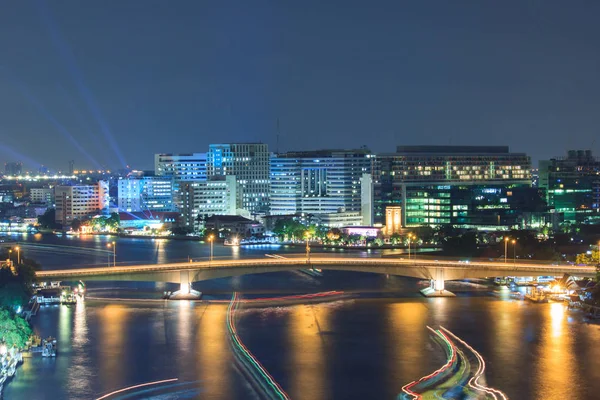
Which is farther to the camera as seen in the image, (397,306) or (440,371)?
A: (397,306)

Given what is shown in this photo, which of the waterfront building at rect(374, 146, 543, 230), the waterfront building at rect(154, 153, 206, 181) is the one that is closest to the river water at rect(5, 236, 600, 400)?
the waterfront building at rect(374, 146, 543, 230)

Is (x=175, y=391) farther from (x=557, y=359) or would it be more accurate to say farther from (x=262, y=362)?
(x=557, y=359)

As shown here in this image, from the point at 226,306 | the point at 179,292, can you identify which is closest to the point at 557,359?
the point at 226,306

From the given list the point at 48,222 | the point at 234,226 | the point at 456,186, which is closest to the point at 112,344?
the point at 456,186

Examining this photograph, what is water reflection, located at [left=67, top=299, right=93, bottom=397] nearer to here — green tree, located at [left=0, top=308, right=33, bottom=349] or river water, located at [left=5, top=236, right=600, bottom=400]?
river water, located at [left=5, top=236, right=600, bottom=400]

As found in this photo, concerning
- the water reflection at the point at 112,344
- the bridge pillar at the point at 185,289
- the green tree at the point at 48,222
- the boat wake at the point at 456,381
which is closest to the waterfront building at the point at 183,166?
the green tree at the point at 48,222

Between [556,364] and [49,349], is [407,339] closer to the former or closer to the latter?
[556,364]
